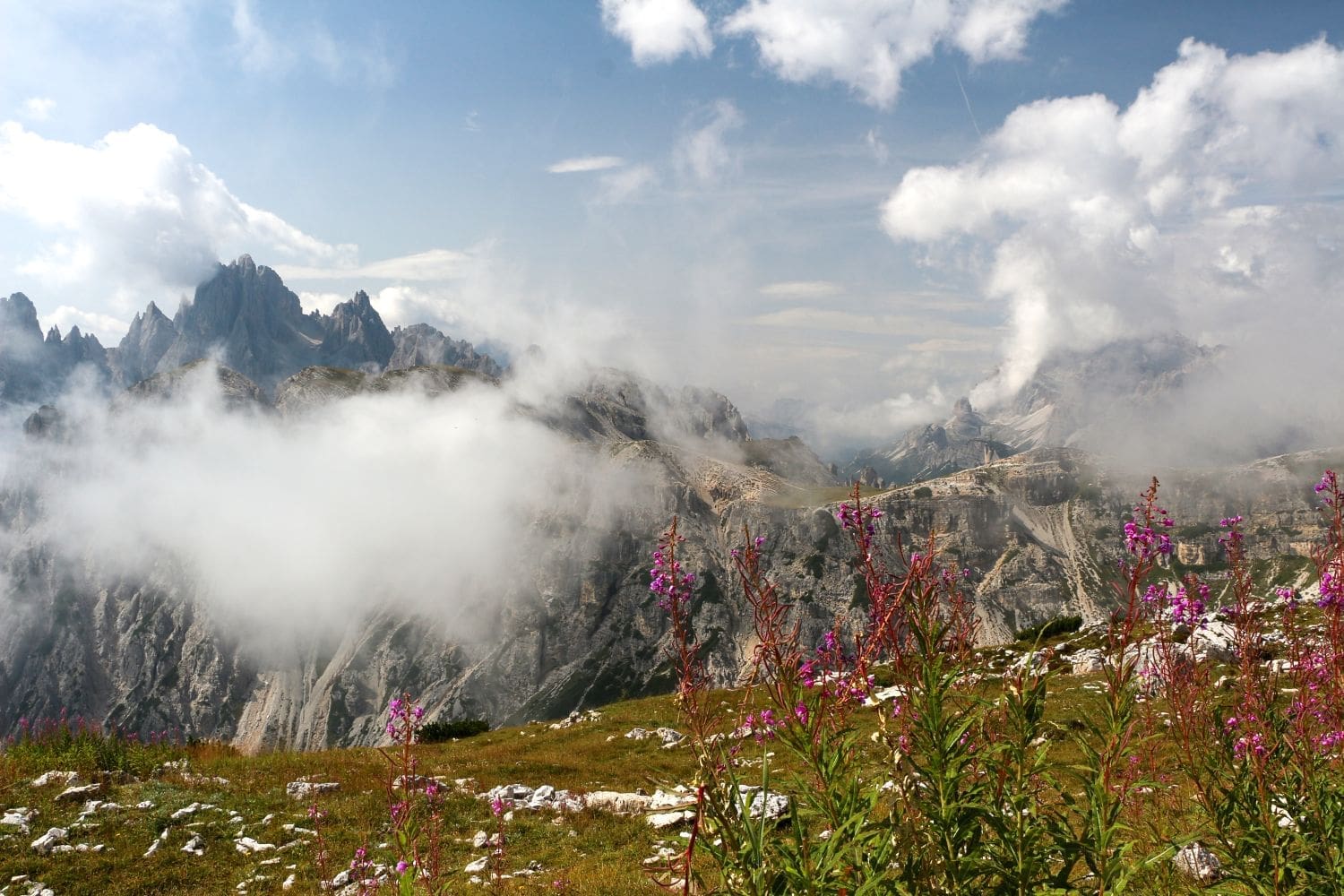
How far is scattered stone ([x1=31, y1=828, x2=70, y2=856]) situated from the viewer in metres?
14.3

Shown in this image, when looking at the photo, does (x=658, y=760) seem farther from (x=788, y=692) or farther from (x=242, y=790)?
(x=788, y=692)

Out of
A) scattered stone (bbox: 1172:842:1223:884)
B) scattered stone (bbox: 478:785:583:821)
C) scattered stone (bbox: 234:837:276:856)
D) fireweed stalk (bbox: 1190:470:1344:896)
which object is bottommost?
scattered stone (bbox: 478:785:583:821)

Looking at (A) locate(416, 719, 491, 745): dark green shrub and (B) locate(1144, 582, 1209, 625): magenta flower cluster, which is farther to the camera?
(A) locate(416, 719, 491, 745): dark green shrub

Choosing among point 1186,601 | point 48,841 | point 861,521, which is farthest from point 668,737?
point 861,521

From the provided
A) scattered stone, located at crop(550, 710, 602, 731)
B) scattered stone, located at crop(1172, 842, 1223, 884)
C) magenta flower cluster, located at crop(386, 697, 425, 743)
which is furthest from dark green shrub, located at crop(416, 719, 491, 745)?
scattered stone, located at crop(1172, 842, 1223, 884)

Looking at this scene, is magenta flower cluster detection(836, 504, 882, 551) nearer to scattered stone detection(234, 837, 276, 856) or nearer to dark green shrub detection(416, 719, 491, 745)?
scattered stone detection(234, 837, 276, 856)

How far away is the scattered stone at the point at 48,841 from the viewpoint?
47.0ft

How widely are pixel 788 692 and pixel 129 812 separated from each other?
20.4 meters

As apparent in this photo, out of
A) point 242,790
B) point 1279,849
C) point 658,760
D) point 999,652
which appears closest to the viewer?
point 1279,849

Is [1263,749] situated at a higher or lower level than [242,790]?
higher

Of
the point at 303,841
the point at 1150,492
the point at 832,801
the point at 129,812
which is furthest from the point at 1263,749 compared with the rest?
the point at 129,812

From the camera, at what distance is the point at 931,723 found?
4.29 metres

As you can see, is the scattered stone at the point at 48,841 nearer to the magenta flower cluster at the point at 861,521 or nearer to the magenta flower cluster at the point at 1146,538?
the magenta flower cluster at the point at 861,521

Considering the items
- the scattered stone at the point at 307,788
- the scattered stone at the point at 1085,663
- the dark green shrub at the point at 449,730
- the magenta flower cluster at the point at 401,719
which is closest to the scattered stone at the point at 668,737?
the dark green shrub at the point at 449,730
